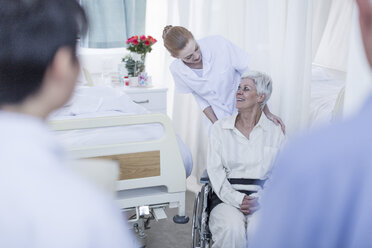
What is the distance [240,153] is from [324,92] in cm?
120

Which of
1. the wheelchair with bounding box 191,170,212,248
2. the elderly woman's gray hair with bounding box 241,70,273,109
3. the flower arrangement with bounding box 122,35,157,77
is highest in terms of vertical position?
the flower arrangement with bounding box 122,35,157,77

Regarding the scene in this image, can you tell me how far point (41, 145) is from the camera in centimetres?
56

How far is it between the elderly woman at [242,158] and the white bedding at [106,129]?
0.23 m

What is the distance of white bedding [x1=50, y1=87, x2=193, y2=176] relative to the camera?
2266 millimetres

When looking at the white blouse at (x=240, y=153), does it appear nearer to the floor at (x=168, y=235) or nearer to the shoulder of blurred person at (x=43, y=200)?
the floor at (x=168, y=235)

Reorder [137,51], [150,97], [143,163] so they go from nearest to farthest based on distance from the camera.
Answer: [143,163], [150,97], [137,51]

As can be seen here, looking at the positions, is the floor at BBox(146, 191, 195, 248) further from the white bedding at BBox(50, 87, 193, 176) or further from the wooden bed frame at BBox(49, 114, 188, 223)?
the wooden bed frame at BBox(49, 114, 188, 223)

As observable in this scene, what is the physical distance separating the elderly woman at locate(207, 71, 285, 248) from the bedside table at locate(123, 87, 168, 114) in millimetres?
1628

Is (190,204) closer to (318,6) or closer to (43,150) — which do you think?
(318,6)

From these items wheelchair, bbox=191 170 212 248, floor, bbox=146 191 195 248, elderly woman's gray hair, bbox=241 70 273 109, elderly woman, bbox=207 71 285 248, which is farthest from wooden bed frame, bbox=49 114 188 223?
floor, bbox=146 191 195 248

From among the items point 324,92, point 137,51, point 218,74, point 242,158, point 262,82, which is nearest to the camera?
point 242,158

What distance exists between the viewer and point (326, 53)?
4.10 m

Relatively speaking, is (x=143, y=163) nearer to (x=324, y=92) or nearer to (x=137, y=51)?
(x=324, y=92)

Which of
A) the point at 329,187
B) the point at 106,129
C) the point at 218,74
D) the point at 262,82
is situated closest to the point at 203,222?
the point at 106,129
